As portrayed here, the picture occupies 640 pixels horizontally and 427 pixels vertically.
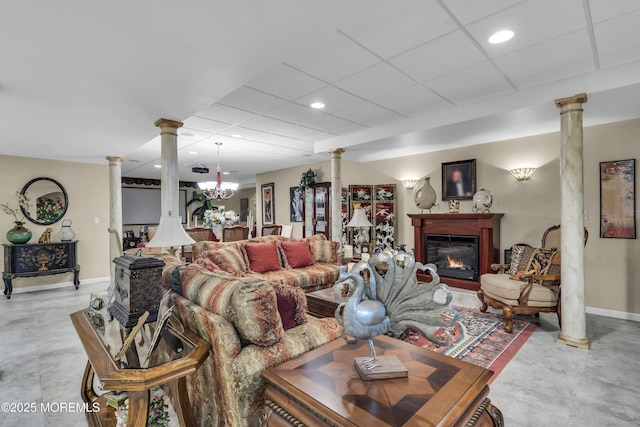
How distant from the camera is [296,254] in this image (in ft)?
15.2

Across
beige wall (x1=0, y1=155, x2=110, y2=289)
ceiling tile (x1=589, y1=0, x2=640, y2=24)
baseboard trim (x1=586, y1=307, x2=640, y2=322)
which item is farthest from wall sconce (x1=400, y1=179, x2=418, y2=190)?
beige wall (x1=0, y1=155, x2=110, y2=289)

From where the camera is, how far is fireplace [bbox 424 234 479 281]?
16.3 ft

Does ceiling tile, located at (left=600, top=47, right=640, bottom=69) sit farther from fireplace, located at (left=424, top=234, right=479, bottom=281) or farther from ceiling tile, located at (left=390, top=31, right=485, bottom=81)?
fireplace, located at (left=424, top=234, right=479, bottom=281)

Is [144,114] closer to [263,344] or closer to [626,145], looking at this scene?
[263,344]

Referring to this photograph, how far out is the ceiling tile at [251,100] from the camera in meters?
3.18

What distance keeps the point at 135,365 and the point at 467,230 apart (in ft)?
15.4

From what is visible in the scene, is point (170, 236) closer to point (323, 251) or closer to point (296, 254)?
point (296, 254)

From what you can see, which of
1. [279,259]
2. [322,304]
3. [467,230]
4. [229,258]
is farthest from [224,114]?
[467,230]

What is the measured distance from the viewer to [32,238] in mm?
5664

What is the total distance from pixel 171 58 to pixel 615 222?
5.02 metres

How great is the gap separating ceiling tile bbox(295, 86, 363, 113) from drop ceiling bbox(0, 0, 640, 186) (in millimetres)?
22

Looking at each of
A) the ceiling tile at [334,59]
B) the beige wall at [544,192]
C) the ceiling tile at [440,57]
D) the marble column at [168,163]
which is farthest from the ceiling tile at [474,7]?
the beige wall at [544,192]

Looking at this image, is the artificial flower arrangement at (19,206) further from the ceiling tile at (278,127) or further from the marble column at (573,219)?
the marble column at (573,219)

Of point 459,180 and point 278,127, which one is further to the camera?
point 459,180
